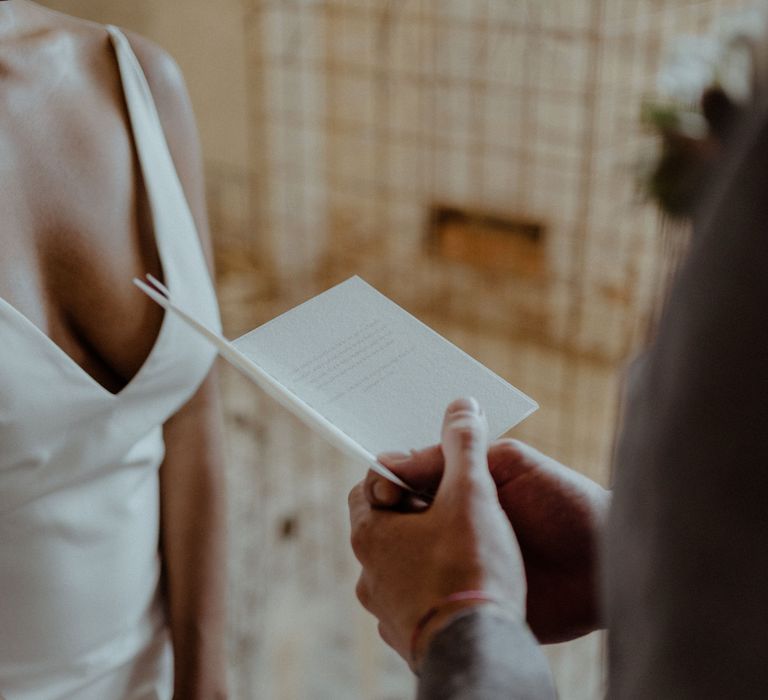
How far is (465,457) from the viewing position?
596 mm

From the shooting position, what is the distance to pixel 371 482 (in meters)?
0.64

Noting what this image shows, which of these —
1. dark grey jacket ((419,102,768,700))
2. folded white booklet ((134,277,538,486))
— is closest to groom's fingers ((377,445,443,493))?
folded white booklet ((134,277,538,486))

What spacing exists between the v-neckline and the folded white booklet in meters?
0.20

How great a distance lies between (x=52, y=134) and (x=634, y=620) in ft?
2.35

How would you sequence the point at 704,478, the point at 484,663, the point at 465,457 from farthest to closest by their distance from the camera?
the point at 465,457 < the point at 484,663 < the point at 704,478

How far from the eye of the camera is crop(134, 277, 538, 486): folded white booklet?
2.01ft

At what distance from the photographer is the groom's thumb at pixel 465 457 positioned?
1.93 feet

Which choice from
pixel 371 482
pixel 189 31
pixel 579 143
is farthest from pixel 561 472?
pixel 189 31

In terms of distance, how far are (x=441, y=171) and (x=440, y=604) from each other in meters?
2.60

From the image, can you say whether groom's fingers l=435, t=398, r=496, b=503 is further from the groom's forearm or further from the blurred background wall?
the blurred background wall

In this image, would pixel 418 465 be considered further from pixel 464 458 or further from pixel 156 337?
pixel 156 337

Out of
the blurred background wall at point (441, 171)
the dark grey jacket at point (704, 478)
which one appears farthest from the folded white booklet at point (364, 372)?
the blurred background wall at point (441, 171)

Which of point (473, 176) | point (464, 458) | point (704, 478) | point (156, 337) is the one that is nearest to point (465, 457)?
point (464, 458)

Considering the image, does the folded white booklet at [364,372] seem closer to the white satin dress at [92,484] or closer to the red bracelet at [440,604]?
the red bracelet at [440,604]
